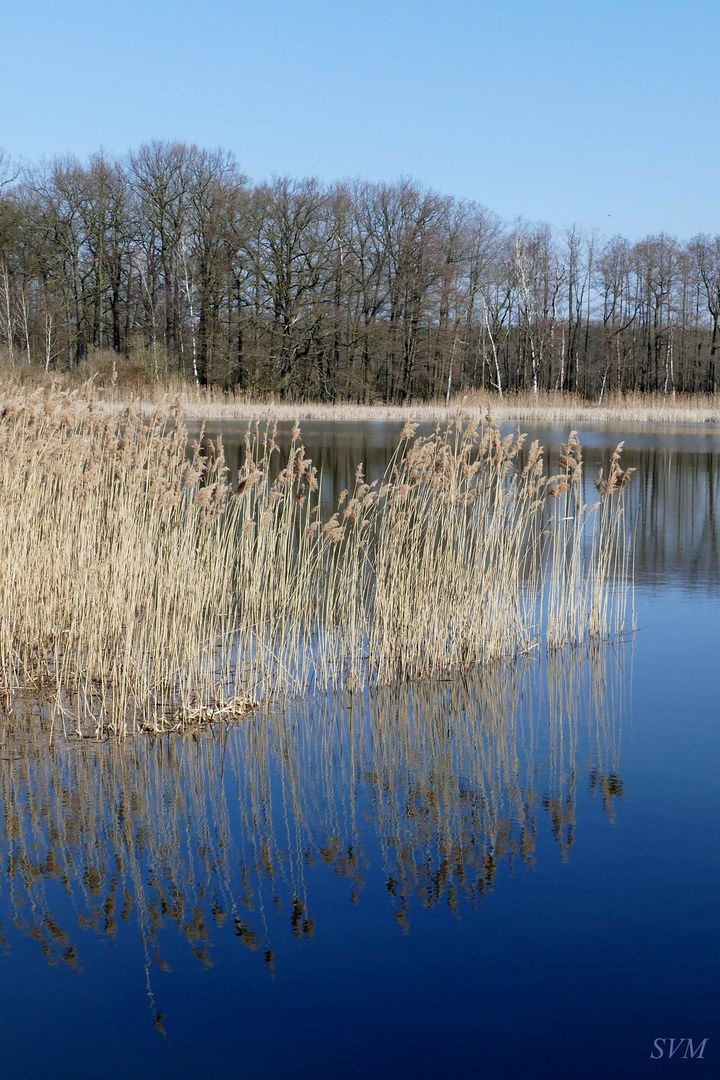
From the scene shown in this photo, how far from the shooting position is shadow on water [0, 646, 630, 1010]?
10.1 ft

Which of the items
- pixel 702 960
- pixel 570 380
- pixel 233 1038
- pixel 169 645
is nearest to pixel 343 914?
pixel 233 1038

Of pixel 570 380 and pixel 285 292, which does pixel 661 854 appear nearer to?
pixel 285 292

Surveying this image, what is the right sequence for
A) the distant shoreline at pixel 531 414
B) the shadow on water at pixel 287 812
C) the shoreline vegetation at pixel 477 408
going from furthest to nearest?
the distant shoreline at pixel 531 414, the shoreline vegetation at pixel 477 408, the shadow on water at pixel 287 812

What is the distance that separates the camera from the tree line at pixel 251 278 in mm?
33719

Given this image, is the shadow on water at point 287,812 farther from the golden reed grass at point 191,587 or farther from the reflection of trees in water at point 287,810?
the golden reed grass at point 191,587

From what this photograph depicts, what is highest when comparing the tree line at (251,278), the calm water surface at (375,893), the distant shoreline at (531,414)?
the tree line at (251,278)

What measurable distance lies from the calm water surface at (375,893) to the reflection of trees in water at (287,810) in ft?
0.04

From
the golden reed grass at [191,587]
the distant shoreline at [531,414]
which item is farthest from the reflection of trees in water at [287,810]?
the distant shoreline at [531,414]

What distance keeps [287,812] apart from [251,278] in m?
32.5

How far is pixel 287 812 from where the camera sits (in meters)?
3.79

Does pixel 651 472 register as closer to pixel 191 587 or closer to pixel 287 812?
pixel 191 587

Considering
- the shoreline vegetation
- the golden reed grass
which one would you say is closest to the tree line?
the shoreline vegetation

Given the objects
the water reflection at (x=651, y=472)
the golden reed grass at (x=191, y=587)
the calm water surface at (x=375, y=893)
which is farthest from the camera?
the water reflection at (x=651, y=472)

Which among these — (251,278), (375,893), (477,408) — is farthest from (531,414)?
(375,893)
